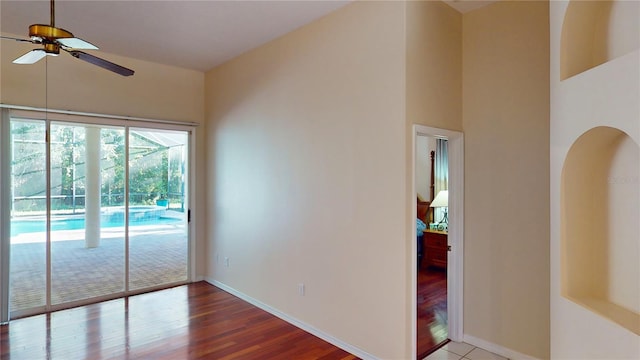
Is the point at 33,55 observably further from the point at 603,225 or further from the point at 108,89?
the point at 603,225

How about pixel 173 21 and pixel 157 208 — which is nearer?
pixel 173 21

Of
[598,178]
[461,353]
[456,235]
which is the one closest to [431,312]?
[461,353]

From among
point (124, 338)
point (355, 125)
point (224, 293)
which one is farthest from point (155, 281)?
point (355, 125)

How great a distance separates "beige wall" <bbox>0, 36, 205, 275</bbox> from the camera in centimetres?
403

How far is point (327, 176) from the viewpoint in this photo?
3465 millimetres

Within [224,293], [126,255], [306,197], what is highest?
[306,197]

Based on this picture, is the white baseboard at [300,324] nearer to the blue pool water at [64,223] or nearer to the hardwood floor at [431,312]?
the hardwood floor at [431,312]

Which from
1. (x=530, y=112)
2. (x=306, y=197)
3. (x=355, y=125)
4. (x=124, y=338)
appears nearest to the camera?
(x=530, y=112)

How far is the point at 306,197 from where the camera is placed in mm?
3705

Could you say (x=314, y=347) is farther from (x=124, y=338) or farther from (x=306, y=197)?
(x=124, y=338)

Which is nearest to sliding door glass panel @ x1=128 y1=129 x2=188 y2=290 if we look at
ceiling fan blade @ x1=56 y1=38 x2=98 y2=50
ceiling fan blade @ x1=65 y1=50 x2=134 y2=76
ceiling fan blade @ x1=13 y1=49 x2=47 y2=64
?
ceiling fan blade @ x1=13 y1=49 x2=47 y2=64

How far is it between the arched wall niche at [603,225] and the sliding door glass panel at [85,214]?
508 centimetres

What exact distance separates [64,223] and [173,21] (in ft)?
9.55

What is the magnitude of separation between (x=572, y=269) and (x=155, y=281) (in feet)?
16.6
